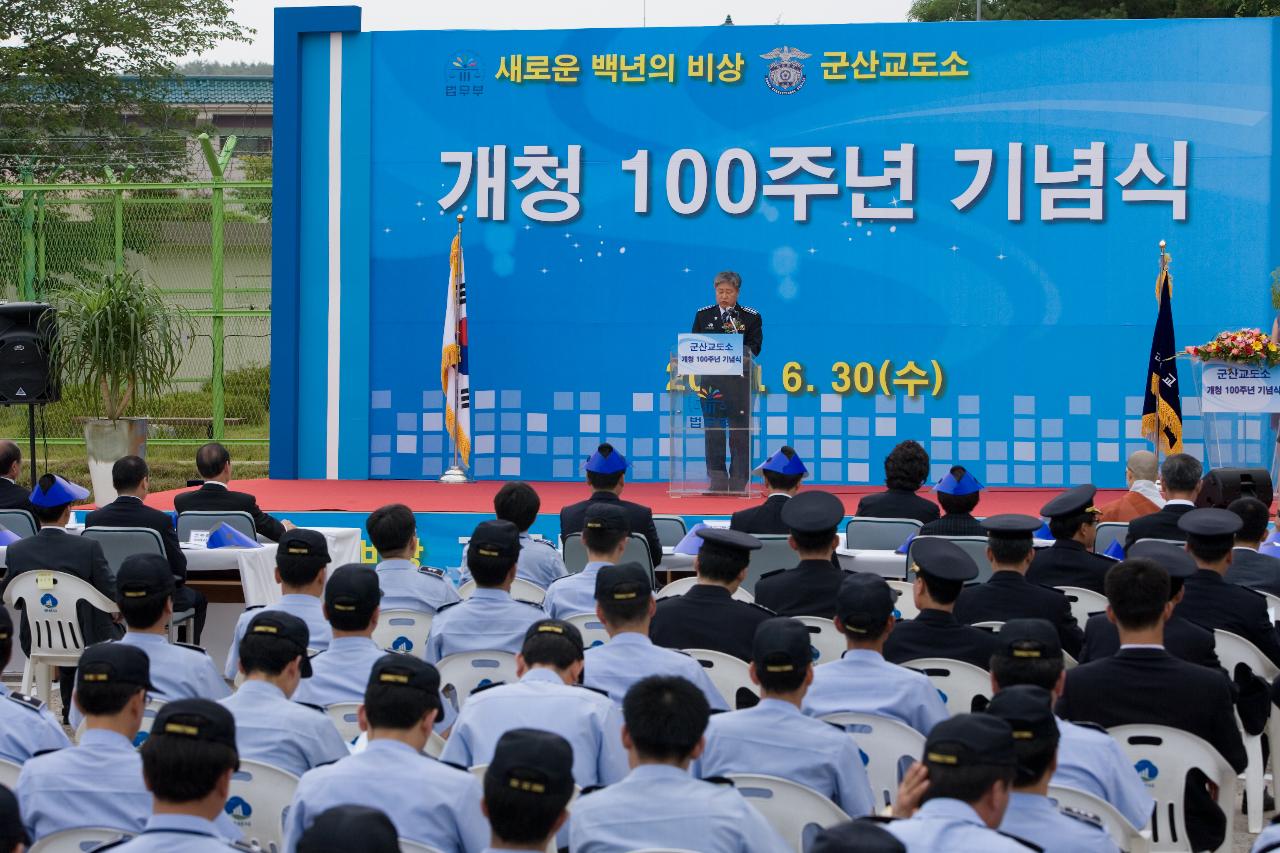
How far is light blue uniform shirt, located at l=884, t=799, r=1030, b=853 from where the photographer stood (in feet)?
8.21

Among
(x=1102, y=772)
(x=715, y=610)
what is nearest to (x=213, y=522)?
(x=715, y=610)

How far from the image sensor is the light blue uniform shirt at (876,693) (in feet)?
12.3

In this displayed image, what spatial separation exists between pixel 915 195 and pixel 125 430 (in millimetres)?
6224

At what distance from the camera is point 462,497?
35.1ft

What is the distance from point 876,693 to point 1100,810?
732 millimetres

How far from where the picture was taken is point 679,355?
10.0 meters

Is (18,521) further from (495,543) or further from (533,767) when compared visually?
(533,767)

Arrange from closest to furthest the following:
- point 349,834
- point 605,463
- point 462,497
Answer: point 349,834 < point 605,463 < point 462,497

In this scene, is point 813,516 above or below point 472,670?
above

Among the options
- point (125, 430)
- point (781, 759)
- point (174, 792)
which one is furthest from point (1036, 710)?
point (125, 430)

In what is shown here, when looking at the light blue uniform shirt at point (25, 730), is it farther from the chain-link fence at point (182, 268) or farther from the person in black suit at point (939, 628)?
the chain-link fence at point (182, 268)

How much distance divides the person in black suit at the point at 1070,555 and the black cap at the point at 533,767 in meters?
3.25

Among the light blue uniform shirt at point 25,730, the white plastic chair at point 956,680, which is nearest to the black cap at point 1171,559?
the white plastic chair at point 956,680

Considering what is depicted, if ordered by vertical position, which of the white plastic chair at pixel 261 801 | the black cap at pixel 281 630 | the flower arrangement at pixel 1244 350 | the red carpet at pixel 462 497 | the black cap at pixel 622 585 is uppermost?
the flower arrangement at pixel 1244 350
